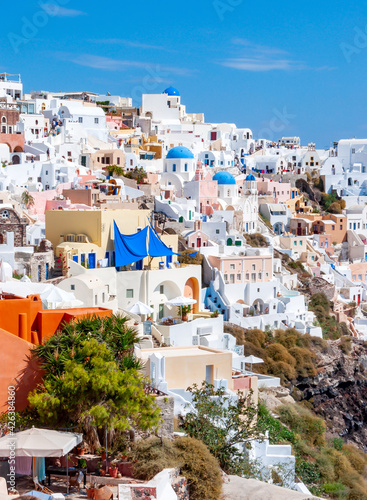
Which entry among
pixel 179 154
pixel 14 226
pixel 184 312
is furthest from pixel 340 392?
pixel 179 154

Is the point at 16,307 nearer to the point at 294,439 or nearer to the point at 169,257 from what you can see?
the point at 294,439

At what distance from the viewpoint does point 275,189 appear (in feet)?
209

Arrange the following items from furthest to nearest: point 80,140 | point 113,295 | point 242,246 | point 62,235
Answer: point 80,140 → point 242,246 → point 62,235 → point 113,295

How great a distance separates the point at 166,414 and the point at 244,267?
2470 cm

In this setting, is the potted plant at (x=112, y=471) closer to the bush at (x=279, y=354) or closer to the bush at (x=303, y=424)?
the bush at (x=303, y=424)

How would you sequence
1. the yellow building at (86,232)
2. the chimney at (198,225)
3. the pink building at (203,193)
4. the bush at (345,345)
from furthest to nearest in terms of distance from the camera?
the pink building at (203,193) < the chimney at (198,225) < the bush at (345,345) < the yellow building at (86,232)

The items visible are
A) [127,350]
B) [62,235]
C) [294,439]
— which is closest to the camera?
[127,350]

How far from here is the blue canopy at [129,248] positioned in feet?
107

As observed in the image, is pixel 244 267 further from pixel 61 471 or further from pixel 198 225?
pixel 61 471

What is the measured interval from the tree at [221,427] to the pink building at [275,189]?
4382 cm

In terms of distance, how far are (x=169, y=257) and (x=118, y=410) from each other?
2100 cm

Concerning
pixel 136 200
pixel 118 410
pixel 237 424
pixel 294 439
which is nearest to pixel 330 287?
pixel 136 200

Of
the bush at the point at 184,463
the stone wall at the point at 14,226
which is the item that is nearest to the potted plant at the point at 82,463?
the bush at the point at 184,463

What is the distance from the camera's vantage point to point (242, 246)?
4400 centimetres
